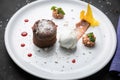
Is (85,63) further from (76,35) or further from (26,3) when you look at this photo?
(26,3)

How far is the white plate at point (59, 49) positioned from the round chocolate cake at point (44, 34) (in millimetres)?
42

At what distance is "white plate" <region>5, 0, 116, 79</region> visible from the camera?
169cm

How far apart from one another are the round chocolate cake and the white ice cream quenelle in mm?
56

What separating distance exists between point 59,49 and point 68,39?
3.8 inches

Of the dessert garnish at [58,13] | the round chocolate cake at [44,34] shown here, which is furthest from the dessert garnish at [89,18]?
the round chocolate cake at [44,34]

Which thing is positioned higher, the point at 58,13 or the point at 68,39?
the point at 58,13

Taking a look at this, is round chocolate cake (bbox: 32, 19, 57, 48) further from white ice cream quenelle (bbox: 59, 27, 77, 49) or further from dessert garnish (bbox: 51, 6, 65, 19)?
dessert garnish (bbox: 51, 6, 65, 19)

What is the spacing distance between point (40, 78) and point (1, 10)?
2.37ft

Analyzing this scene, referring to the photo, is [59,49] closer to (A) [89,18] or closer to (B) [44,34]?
(B) [44,34]

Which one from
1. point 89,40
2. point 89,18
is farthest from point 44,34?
point 89,18

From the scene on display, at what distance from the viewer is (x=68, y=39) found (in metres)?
1.79

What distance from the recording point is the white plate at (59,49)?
5.54 feet

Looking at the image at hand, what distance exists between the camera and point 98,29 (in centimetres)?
198

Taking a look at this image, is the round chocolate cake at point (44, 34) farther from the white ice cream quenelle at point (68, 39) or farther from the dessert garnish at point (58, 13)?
the dessert garnish at point (58, 13)
